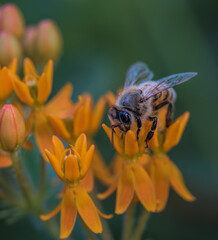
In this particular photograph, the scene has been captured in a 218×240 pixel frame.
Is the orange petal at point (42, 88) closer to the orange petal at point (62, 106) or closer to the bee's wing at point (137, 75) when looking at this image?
the orange petal at point (62, 106)

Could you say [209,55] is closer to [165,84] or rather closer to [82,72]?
[82,72]

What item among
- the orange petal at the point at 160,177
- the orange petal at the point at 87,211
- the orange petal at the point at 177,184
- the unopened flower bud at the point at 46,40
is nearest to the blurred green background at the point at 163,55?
the unopened flower bud at the point at 46,40

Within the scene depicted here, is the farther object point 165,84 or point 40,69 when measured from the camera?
point 40,69

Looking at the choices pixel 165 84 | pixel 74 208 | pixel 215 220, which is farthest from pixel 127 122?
pixel 215 220

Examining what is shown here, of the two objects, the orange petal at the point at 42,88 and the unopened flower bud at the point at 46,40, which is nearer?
the orange petal at the point at 42,88

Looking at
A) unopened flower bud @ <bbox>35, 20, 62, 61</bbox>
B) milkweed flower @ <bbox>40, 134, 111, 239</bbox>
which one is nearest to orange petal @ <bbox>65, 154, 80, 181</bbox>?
milkweed flower @ <bbox>40, 134, 111, 239</bbox>

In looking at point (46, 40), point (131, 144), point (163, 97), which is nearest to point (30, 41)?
point (46, 40)
